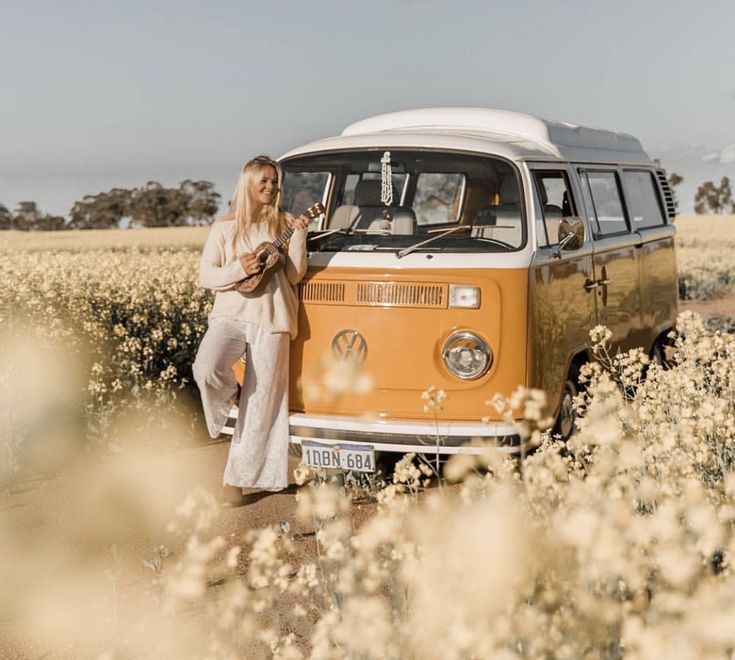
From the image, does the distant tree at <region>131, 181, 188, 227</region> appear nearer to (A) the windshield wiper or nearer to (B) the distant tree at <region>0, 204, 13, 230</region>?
(B) the distant tree at <region>0, 204, 13, 230</region>

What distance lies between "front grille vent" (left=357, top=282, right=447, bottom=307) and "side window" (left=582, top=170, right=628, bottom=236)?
6.52 ft

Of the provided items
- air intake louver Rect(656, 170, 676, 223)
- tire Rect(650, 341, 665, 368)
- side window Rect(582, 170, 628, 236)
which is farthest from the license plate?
air intake louver Rect(656, 170, 676, 223)

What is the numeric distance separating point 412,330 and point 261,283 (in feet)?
3.08

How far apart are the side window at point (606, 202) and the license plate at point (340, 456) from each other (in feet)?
8.58

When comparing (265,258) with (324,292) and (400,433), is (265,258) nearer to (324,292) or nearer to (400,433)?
(324,292)

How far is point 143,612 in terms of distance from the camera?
4.34 meters

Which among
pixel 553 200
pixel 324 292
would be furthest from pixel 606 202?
pixel 324 292

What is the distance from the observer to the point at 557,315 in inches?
227

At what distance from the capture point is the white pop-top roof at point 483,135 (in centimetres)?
595

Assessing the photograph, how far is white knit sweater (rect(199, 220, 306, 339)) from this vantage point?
5.55 metres

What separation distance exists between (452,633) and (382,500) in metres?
1.13

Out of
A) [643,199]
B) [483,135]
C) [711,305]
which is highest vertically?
[483,135]

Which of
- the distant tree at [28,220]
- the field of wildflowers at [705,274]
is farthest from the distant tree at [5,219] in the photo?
the field of wildflowers at [705,274]

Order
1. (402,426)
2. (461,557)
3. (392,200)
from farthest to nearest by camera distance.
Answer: (392,200)
(402,426)
(461,557)
